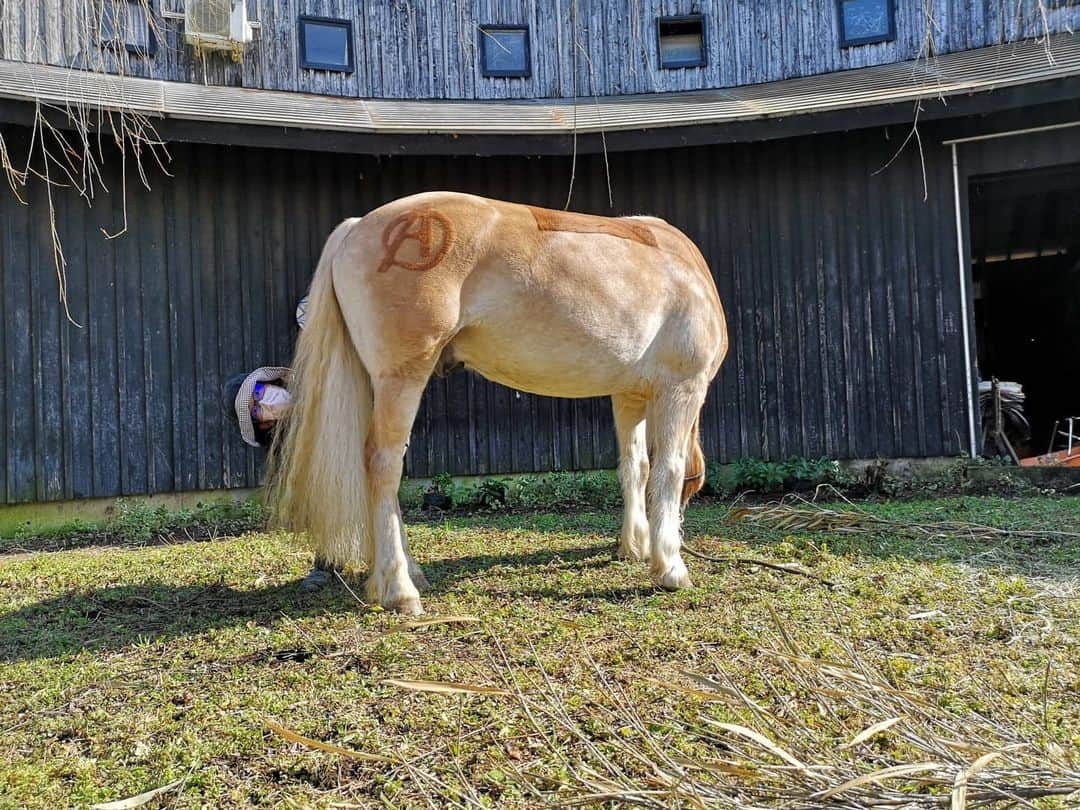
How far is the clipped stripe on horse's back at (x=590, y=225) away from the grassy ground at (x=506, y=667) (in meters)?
1.86

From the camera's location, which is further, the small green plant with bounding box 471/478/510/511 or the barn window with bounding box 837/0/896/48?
the barn window with bounding box 837/0/896/48

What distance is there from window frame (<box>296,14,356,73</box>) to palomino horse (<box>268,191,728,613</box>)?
281 inches

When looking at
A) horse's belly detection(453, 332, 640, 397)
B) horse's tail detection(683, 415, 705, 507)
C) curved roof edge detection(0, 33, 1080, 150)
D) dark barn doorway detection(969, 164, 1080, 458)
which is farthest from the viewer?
dark barn doorway detection(969, 164, 1080, 458)

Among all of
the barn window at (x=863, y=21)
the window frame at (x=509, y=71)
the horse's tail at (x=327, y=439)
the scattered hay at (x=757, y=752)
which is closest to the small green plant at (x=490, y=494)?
the horse's tail at (x=327, y=439)

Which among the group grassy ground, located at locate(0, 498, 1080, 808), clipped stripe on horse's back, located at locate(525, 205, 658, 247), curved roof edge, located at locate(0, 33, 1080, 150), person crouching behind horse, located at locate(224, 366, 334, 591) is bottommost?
grassy ground, located at locate(0, 498, 1080, 808)

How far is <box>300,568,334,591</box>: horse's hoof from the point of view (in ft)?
13.4

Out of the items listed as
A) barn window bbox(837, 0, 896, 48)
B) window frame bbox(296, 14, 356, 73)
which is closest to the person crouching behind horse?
window frame bbox(296, 14, 356, 73)

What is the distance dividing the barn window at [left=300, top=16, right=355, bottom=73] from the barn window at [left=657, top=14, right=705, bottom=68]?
4176 millimetres

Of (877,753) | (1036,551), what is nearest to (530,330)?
(877,753)

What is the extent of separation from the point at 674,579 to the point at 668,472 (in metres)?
0.57

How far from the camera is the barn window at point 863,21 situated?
9.85m

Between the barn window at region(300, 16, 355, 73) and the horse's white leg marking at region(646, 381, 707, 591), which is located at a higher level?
the barn window at region(300, 16, 355, 73)

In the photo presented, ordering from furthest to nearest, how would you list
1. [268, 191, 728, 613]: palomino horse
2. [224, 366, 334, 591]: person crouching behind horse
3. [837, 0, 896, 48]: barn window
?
[837, 0, 896, 48]: barn window, [224, 366, 334, 591]: person crouching behind horse, [268, 191, 728, 613]: palomino horse

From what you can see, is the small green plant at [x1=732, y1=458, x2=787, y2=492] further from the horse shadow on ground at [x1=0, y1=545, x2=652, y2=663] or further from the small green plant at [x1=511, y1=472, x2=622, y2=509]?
the horse shadow on ground at [x1=0, y1=545, x2=652, y2=663]
